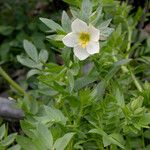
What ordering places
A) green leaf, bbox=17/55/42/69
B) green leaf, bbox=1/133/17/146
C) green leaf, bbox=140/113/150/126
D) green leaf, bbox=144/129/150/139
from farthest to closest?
green leaf, bbox=17/55/42/69 < green leaf, bbox=144/129/150/139 < green leaf, bbox=1/133/17/146 < green leaf, bbox=140/113/150/126

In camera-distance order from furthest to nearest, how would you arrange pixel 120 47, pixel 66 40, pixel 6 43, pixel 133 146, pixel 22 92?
pixel 6 43 < pixel 22 92 < pixel 120 47 < pixel 133 146 < pixel 66 40

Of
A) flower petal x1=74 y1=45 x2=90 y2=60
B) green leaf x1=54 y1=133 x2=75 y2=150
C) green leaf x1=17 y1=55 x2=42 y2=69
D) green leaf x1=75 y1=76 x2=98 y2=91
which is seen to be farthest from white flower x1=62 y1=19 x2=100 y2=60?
green leaf x1=17 y1=55 x2=42 y2=69

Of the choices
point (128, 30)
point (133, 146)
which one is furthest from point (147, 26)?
point (133, 146)

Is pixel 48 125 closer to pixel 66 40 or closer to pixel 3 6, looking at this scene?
pixel 66 40

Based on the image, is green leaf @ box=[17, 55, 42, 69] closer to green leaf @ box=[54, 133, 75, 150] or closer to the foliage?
the foliage

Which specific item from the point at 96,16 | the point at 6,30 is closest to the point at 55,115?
the point at 96,16

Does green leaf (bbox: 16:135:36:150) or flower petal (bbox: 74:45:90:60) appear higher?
flower petal (bbox: 74:45:90:60)

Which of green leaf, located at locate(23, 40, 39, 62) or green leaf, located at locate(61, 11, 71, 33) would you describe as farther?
green leaf, located at locate(23, 40, 39, 62)

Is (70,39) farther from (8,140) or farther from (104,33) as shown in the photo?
(8,140)
